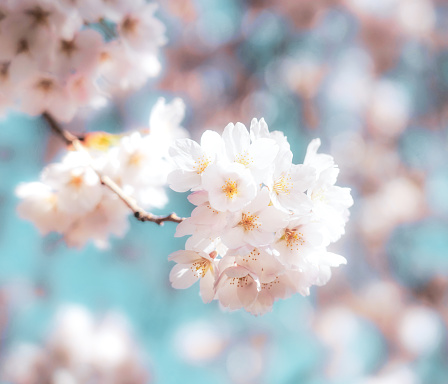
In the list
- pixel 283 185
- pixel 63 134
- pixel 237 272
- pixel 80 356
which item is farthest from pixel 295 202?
pixel 80 356

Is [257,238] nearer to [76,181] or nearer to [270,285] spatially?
[270,285]

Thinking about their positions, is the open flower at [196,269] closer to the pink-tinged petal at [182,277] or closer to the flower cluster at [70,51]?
the pink-tinged petal at [182,277]

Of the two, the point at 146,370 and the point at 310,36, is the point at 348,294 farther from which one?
the point at 310,36

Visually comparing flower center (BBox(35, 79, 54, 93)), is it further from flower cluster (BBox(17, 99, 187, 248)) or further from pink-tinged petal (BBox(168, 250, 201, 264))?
pink-tinged petal (BBox(168, 250, 201, 264))

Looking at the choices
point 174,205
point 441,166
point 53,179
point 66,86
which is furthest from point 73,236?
point 441,166

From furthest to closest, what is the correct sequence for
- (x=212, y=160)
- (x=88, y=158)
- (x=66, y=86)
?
(x=66, y=86) < (x=88, y=158) < (x=212, y=160)

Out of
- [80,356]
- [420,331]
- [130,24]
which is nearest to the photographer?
[130,24]

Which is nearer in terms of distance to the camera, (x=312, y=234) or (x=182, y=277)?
(x=312, y=234)
